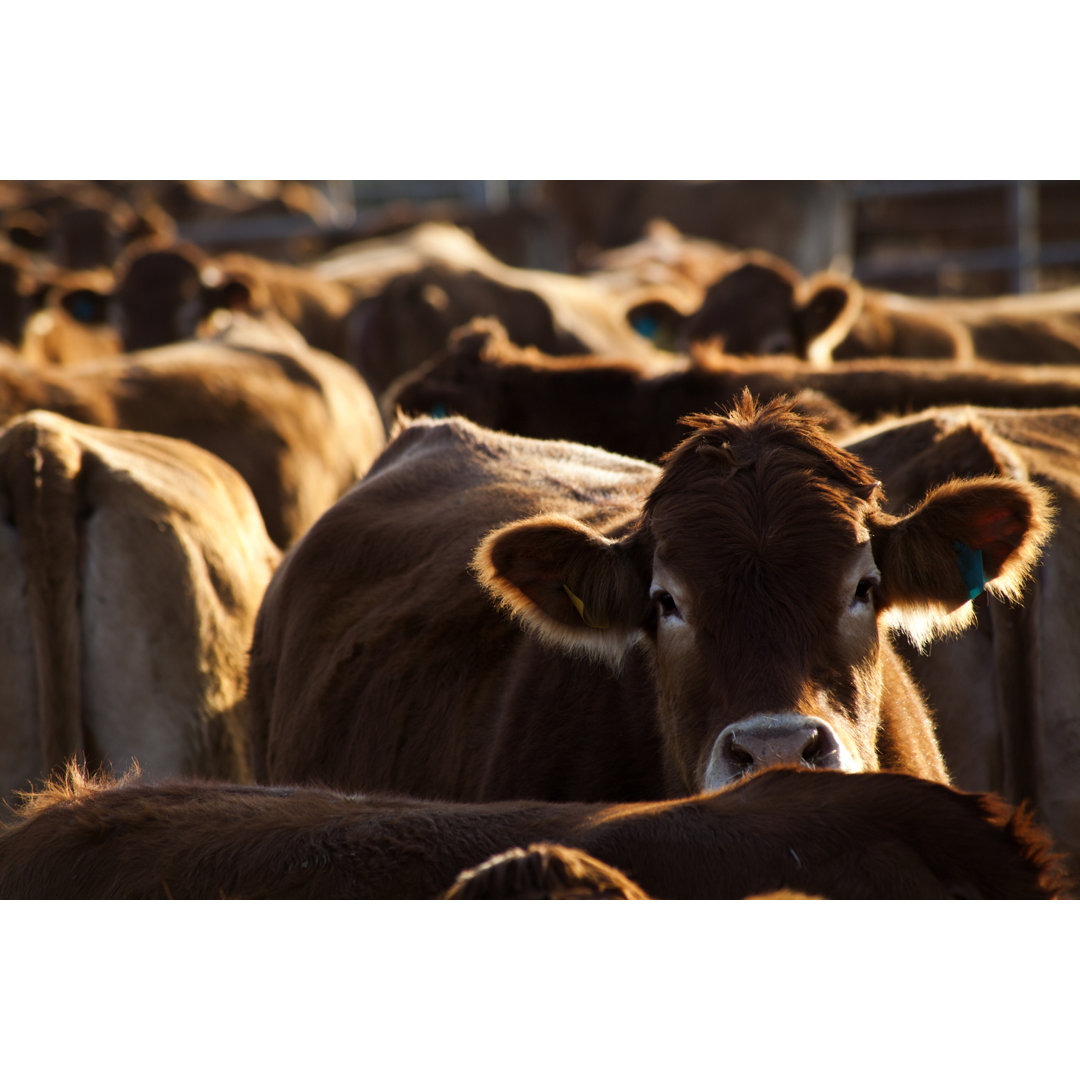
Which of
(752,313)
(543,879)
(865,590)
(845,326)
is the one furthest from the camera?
(752,313)

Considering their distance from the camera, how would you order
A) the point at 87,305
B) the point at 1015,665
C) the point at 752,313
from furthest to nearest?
the point at 87,305 → the point at 752,313 → the point at 1015,665

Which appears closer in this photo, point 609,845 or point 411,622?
point 609,845

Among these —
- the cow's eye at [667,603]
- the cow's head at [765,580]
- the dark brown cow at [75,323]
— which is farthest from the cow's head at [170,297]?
the cow's eye at [667,603]

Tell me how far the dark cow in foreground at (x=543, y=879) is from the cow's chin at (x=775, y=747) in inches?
31.7

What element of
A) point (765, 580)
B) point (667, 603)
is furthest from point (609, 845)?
point (667, 603)

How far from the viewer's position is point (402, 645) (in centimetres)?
390

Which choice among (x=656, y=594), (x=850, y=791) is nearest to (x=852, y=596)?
(x=656, y=594)

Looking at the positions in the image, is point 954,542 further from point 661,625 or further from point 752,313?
point 752,313

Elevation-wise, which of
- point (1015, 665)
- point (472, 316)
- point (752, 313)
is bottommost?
point (1015, 665)

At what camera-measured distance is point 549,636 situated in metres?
3.22

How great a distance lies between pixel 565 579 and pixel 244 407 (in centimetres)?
408

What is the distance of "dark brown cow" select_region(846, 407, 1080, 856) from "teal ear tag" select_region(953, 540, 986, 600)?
0.81 meters

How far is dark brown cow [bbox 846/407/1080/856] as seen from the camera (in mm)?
3803

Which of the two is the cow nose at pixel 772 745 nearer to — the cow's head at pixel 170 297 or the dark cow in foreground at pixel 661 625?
the dark cow in foreground at pixel 661 625
